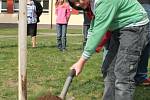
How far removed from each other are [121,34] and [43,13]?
39090 mm

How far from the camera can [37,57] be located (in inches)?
481

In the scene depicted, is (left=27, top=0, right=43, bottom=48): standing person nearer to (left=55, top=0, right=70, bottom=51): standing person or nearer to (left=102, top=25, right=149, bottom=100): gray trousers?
(left=55, top=0, right=70, bottom=51): standing person

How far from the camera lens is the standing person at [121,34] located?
4.86 metres

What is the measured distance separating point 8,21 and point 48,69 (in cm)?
3611

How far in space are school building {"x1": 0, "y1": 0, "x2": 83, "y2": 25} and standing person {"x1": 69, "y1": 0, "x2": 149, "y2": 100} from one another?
37.3 metres

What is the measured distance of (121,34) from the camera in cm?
523

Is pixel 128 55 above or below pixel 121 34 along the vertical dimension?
below

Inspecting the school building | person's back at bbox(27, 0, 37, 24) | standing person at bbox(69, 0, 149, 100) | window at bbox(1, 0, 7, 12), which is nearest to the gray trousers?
standing person at bbox(69, 0, 149, 100)

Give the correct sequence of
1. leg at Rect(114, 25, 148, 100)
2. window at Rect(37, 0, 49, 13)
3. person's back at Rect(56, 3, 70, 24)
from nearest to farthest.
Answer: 1. leg at Rect(114, 25, 148, 100)
2. person's back at Rect(56, 3, 70, 24)
3. window at Rect(37, 0, 49, 13)

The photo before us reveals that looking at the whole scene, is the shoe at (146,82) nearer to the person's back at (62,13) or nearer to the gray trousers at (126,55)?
the gray trousers at (126,55)

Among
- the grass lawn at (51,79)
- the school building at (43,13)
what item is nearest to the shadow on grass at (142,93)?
the grass lawn at (51,79)

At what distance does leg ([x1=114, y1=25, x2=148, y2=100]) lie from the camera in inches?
202

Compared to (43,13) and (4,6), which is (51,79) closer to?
(43,13)

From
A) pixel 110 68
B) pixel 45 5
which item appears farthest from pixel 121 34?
pixel 45 5
